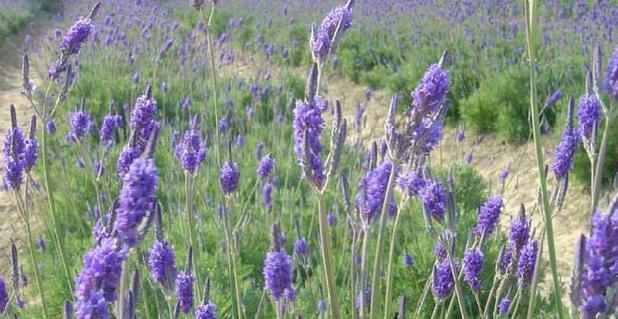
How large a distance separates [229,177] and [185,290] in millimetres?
381

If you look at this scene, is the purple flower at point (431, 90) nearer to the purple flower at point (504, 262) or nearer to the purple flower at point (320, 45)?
the purple flower at point (320, 45)

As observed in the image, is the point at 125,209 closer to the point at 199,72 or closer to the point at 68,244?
the point at 68,244

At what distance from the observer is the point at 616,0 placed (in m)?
8.24

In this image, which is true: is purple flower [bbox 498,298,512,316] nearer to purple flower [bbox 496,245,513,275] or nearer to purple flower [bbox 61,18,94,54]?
purple flower [bbox 496,245,513,275]

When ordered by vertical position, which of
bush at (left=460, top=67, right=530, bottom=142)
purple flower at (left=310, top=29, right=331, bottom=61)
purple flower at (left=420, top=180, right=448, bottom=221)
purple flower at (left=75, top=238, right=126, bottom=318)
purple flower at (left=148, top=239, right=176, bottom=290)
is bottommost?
bush at (left=460, top=67, right=530, bottom=142)

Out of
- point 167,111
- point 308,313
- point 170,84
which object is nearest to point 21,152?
point 308,313

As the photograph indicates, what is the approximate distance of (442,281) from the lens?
1526 mm

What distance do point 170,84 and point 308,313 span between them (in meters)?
4.04

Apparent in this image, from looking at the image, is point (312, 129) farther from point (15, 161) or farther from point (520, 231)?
point (15, 161)

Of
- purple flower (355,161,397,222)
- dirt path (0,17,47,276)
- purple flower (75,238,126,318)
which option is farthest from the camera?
dirt path (0,17,47,276)

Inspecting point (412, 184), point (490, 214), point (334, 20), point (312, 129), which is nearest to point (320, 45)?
point (334, 20)

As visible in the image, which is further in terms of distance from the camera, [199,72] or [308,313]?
[199,72]

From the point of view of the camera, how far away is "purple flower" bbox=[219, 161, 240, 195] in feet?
5.59

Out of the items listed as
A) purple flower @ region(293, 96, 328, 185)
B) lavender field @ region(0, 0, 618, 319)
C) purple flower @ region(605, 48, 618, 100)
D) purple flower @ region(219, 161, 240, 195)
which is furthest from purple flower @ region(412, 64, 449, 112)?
purple flower @ region(219, 161, 240, 195)
